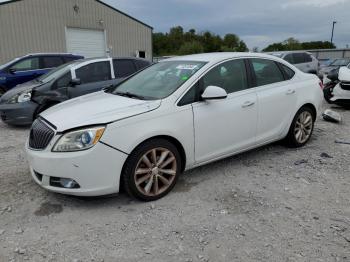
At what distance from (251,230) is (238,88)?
1.98 m

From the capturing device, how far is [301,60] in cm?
1559

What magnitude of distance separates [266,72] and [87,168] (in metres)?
2.98

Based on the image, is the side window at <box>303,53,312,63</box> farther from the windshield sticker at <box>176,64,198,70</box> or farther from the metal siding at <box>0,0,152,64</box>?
the metal siding at <box>0,0,152,64</box>

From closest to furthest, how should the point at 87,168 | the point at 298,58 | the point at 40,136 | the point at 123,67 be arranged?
the point at 87,168 → the point at 40,136 → the point at 123,67 → the point at 298,58

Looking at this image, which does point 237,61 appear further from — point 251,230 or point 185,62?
point 251,230

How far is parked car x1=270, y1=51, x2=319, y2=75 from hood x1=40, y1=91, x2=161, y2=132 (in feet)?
40.9

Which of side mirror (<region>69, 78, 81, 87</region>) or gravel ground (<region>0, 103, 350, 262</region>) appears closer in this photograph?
gravel ground (<region>0, 103, 350, 262</region>)

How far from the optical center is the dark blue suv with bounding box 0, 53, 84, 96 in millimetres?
10336

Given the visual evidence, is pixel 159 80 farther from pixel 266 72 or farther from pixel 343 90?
pixel 343 90

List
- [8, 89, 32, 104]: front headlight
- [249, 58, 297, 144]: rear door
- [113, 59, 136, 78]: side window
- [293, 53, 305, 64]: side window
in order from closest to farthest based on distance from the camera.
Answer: [249, 58, 297, 144]: rear door → [8, 89, 32, 104]: front headlight → [113, 59, 136, 78]: side window → [293, 53, 305, 64]: side window

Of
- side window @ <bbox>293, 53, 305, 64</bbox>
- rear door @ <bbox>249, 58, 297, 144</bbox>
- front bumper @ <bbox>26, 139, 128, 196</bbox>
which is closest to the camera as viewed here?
front bumper @ <bbox>26, 139, 128, 196</bbox>

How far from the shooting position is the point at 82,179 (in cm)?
327

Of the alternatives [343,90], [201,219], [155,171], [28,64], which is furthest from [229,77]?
[28,64]

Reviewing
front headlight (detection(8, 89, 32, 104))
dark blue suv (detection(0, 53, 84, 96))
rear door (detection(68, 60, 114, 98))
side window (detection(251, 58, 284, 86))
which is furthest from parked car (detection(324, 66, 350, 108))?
dark blue suv (detection(0, 53, 84, 96))
